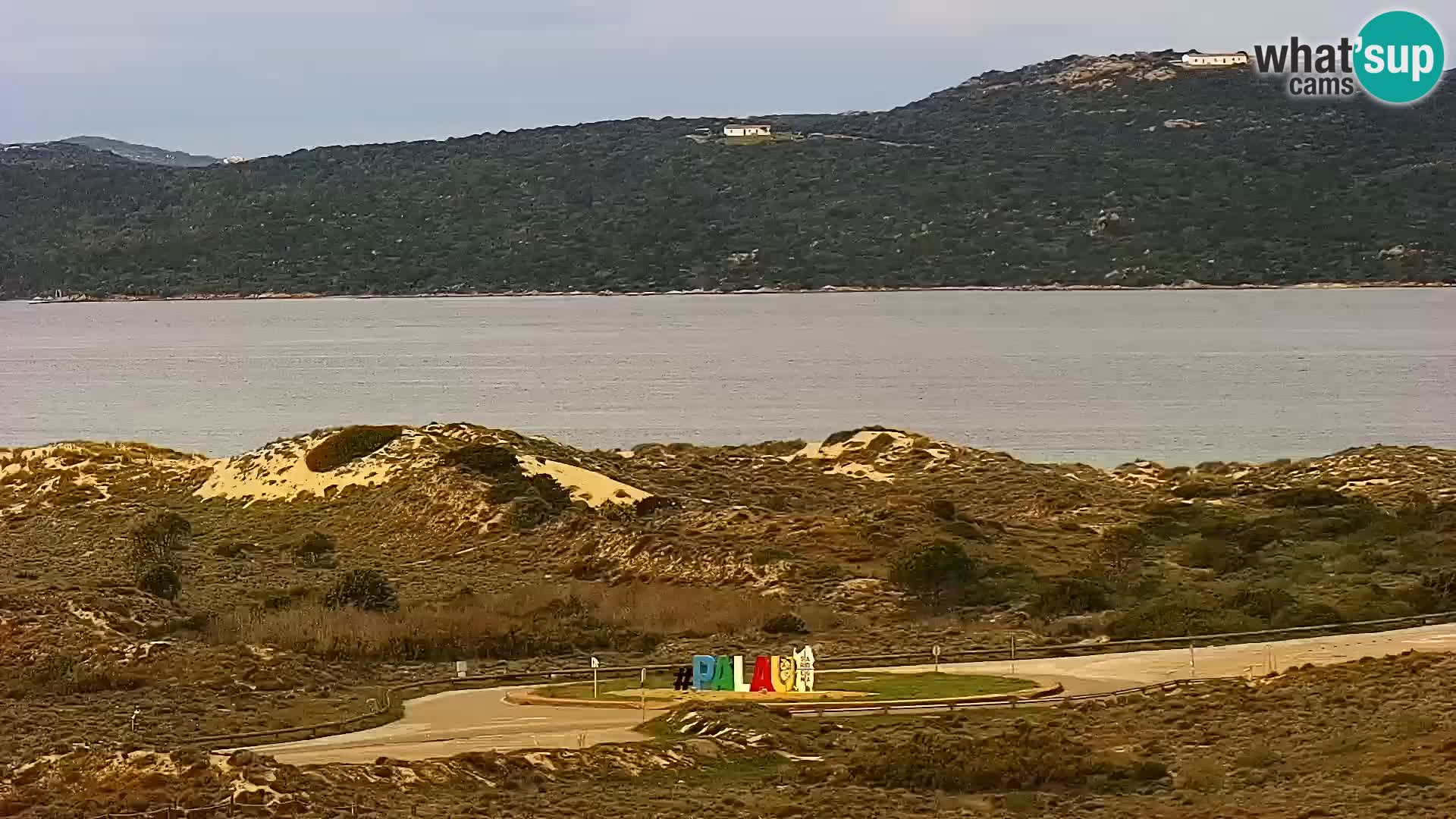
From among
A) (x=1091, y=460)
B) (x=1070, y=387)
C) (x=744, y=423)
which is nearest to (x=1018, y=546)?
(x=1091, y=460)

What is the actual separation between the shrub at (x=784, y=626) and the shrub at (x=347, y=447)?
2383 cm

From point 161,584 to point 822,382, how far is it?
9535 centimetres

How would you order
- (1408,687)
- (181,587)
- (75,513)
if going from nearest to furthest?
(1408,687)
(181,587)
(75,513)

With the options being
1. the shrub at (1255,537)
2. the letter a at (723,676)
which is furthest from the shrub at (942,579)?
the letter a at (723,676)

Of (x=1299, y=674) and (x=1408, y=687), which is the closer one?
(x=1408, y=687)

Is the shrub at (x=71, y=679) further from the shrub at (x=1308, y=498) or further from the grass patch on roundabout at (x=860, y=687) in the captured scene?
the shrub at (x=1308, y=498)

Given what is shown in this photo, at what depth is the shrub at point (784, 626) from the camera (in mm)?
39906

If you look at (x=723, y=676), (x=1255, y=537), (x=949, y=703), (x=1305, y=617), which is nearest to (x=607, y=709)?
(x=723, y=676)

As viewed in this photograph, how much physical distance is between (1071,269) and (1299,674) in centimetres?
16652

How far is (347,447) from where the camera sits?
204 ft

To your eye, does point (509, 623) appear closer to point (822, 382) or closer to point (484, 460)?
point (484, 460)

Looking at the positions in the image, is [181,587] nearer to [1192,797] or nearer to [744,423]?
[1192,797]

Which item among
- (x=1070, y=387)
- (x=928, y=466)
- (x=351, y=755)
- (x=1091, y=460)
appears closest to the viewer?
(x=351, y=755)

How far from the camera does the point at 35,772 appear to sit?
2528 centimetres
